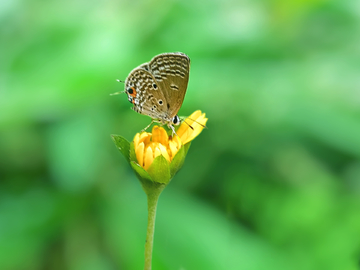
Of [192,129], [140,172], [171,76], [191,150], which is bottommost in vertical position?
[191,150]

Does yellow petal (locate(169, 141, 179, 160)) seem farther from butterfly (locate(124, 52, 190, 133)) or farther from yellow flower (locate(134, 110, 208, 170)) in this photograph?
butterfly (locate(124, 52, 190, 133))

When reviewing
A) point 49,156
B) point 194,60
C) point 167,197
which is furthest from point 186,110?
point 49,156

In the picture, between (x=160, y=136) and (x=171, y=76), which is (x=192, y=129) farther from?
(x=171, y=76)

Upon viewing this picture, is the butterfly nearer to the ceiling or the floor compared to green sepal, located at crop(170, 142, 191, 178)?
nearer to the ceiling

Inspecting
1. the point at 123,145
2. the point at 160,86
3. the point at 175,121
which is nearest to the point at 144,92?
the point at 160,86

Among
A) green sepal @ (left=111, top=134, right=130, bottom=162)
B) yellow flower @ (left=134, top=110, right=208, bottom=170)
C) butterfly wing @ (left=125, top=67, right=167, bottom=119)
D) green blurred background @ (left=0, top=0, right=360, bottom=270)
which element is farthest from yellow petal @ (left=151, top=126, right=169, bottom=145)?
green blurred background @ (left=0, top=0, right=360, bottom=270)

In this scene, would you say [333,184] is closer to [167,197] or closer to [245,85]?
[245,85]

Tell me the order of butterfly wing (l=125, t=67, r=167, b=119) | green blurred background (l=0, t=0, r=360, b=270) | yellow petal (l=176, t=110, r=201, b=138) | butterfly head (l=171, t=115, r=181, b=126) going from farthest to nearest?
green blurred background (l=0, t=0, r=360, b=270) → butterfly wing (l=125, t=67, r=167, b=119) → butterfly head (l=171, t=115, r=181, b=126) → yellow petal (l=176, t=110, r=201, b=138)
